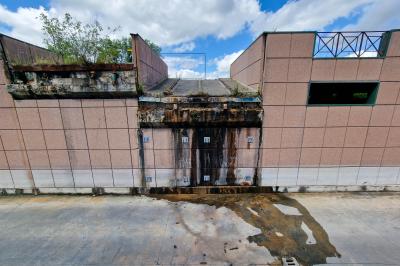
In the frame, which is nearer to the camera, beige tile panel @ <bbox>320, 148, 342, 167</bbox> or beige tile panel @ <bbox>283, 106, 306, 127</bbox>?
beige tile panel @ <bbox>283, 106, 306, 127</bbox>

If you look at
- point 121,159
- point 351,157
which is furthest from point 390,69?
point 121,159

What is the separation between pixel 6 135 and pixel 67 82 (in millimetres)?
2764

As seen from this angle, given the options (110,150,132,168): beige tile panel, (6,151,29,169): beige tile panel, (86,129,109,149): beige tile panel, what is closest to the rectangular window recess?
(110,150,132,168): beige tile panel

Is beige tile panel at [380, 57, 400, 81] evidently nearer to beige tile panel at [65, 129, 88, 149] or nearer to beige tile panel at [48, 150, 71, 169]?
beige tile panel at [65, 129, 88, 149]

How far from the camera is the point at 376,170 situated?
5.94m

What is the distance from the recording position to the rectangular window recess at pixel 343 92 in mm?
5476

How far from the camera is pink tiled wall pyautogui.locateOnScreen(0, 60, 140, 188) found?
5.43 m

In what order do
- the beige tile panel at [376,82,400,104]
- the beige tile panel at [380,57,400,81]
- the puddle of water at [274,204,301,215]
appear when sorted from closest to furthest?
1. the puddle of water at [274,204,301,215]
2. the beige tile panel at [380,57,400,81]
3. the beige tile panel at [376,82,400,104]

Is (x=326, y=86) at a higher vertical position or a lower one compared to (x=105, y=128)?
higher

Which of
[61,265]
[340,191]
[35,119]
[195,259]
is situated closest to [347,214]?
[340,191]

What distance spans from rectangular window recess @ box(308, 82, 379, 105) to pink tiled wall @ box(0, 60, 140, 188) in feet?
19.1

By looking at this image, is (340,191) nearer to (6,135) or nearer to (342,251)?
(342,251)

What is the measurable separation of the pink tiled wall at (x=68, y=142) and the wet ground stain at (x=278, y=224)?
6.26 ft

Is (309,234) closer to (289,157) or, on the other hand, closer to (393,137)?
(289,157)
